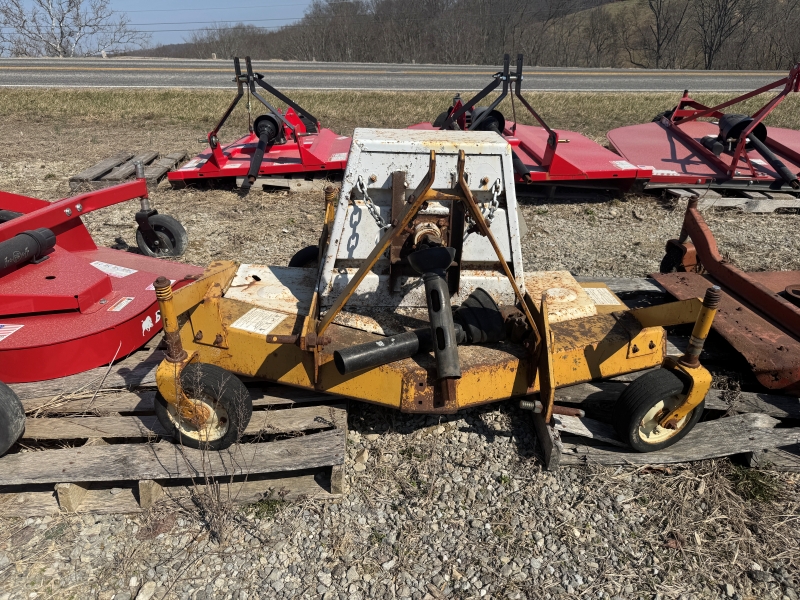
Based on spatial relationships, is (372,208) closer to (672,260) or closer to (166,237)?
(672,260)

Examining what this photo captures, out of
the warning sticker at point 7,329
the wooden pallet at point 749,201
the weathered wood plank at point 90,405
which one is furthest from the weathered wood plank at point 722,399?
the wooden pallet at point 749,201

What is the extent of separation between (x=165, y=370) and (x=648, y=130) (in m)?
8.02

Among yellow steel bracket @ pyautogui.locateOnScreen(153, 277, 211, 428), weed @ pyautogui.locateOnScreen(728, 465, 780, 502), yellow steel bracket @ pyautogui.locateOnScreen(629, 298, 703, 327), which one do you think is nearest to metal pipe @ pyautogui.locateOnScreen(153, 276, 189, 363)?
yellow steel bracket @ pyautogui.locateOnScreen(153, 277, 211, 428)

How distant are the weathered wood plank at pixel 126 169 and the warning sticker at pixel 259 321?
5203mm

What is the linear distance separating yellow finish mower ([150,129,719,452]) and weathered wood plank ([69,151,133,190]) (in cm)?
511

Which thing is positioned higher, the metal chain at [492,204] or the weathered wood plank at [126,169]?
the metal chain at [492,204]

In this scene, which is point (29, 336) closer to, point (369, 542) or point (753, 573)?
point (369, 542)

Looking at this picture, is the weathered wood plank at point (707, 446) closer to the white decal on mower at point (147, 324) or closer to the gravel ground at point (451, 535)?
the gravel ground at point (451, 535)

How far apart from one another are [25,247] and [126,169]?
→ 15.8 feet

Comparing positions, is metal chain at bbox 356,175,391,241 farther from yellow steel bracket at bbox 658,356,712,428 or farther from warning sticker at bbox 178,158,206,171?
warning sticker at bbox 178,158,206,171

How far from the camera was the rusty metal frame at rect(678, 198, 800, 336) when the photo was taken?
3.44m

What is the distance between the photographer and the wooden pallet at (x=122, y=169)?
737 centimetres

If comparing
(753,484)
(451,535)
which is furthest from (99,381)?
(753,484)

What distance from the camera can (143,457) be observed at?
2.76 m
